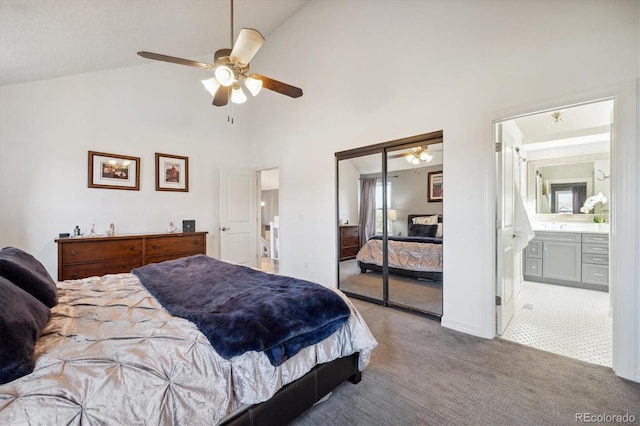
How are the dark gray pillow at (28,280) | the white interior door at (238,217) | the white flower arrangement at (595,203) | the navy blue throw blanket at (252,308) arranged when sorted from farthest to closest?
the white interior door at (238,217), the white flower arrangement at (595,203), the dark gray pillow at (28,280), the navy blue throw blanket at (252,308)

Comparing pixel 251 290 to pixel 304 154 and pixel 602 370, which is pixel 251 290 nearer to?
pixel 602 370

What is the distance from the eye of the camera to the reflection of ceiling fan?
320cm

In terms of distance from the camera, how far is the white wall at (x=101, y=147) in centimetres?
330

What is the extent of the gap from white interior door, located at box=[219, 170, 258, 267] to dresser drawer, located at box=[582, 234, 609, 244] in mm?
5419

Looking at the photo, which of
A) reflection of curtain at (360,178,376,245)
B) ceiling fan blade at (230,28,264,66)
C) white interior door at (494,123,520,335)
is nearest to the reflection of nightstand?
reflection of curtain at (360,178,376,245)

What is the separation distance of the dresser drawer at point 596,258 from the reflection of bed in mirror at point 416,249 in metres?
2.61

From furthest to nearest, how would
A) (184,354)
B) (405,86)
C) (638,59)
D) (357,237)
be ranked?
(357,237) → (405,86) → (638,59) → (184,354)

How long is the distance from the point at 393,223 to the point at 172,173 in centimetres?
362

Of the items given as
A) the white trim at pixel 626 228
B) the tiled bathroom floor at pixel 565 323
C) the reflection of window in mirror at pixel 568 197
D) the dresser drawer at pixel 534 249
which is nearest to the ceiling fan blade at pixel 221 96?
the white trim at pixel 626 228

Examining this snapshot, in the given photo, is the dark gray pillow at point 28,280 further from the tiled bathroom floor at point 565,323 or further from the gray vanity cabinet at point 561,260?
the gray vanity cabinet at point 561,260

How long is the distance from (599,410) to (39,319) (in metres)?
3.09

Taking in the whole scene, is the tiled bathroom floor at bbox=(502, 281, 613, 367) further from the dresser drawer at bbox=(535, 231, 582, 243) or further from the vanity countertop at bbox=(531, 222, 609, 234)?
the vanity countertop at bbox=(531, 222, 609, 234)

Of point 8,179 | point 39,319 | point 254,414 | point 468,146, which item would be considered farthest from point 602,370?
point 8,179

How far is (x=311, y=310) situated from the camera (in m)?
1.59
